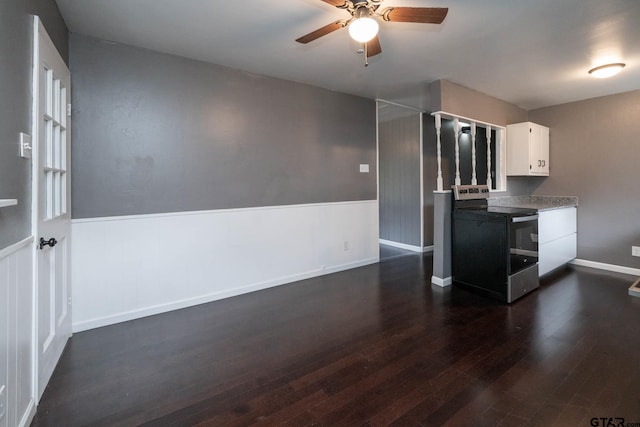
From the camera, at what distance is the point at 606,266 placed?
13.4ft

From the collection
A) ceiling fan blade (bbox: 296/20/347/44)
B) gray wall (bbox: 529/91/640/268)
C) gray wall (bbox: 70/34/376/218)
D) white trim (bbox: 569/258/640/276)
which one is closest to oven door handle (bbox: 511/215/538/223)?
gray wall (bbox: 529/91/640/268)

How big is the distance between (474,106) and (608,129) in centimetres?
196

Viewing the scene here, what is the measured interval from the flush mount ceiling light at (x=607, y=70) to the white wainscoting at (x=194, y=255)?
302cm

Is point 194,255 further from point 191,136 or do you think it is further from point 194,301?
point 191,136

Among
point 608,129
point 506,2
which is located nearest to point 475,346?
point 506,2

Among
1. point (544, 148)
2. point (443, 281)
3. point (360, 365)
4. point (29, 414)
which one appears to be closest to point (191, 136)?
point (29, 414)

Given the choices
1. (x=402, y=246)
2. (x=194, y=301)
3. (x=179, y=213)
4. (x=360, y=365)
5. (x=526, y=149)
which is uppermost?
(x=526, y=149)

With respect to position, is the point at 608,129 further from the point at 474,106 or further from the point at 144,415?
the point at 144,415

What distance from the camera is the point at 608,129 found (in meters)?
3.99

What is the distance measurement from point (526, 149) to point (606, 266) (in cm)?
195

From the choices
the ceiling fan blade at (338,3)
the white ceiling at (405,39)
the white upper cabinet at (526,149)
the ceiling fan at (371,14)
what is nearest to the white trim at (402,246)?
the white upper cabinet at (526,149)

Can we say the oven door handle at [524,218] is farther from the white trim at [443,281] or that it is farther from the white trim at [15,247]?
the white trim at [15,247]

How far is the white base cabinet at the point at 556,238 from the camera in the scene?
3.49 meters

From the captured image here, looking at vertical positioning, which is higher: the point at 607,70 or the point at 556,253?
the point at 607,70
